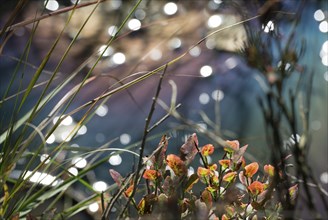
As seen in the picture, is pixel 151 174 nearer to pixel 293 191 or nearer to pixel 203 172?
pixel 203 172

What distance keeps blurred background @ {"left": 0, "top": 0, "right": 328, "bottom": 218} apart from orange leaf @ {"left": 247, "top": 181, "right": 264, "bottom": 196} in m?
1.26

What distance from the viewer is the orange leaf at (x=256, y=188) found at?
0.80 metres

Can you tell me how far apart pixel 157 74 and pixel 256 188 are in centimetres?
160

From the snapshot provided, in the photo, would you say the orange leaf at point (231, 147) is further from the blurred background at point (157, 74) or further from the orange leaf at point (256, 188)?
the blurred background at point (157, 74)

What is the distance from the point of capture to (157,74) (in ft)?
7.80

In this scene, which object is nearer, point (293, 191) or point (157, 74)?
point (293, 191)

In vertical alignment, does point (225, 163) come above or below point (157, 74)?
below

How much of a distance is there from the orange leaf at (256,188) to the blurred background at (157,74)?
1.26 meters

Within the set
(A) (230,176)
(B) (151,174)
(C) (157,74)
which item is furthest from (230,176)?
(C) (157,74)

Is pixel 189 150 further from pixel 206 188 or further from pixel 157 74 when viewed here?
pixel 157 74

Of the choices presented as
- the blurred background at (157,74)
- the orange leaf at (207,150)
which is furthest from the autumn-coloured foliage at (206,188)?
the blurred background at (157,74)

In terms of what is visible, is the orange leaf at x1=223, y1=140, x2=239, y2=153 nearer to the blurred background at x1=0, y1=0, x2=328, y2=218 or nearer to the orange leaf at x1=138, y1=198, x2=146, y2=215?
the orange leaf at x1=138, y1=198, x2=146, y2=215

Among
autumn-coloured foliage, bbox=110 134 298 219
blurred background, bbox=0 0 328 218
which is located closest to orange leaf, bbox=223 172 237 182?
autumn-coloured foliage, bbox=110 134 298 219

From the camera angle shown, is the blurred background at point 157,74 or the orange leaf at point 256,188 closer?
the orange leaf at point 256,188
